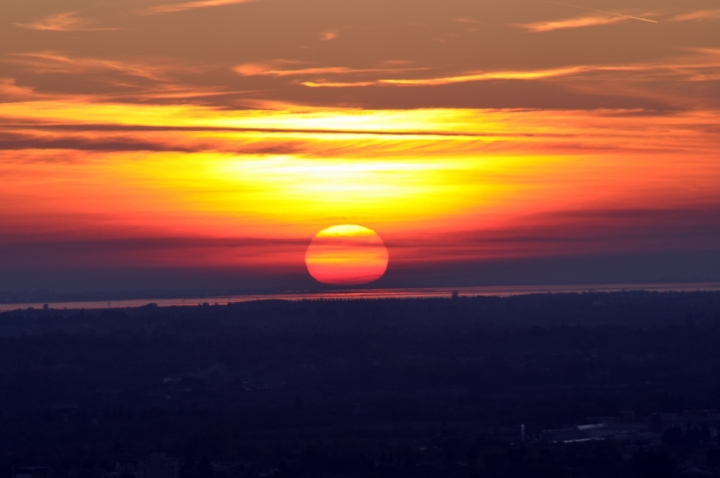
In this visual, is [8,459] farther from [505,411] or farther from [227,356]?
[227,356]

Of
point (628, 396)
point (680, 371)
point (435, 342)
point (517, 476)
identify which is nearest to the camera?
point (517, 476)

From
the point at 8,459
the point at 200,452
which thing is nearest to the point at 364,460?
the point at 200,452

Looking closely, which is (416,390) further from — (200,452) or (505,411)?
(200,452)

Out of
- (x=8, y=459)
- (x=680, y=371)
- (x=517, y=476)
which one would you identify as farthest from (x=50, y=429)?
A: (x=680, y=371)

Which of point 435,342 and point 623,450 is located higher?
point 435,342

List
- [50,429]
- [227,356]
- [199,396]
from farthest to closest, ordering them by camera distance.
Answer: [227,356] < [199,396] < [50,429]

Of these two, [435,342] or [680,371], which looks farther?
[435,342]
